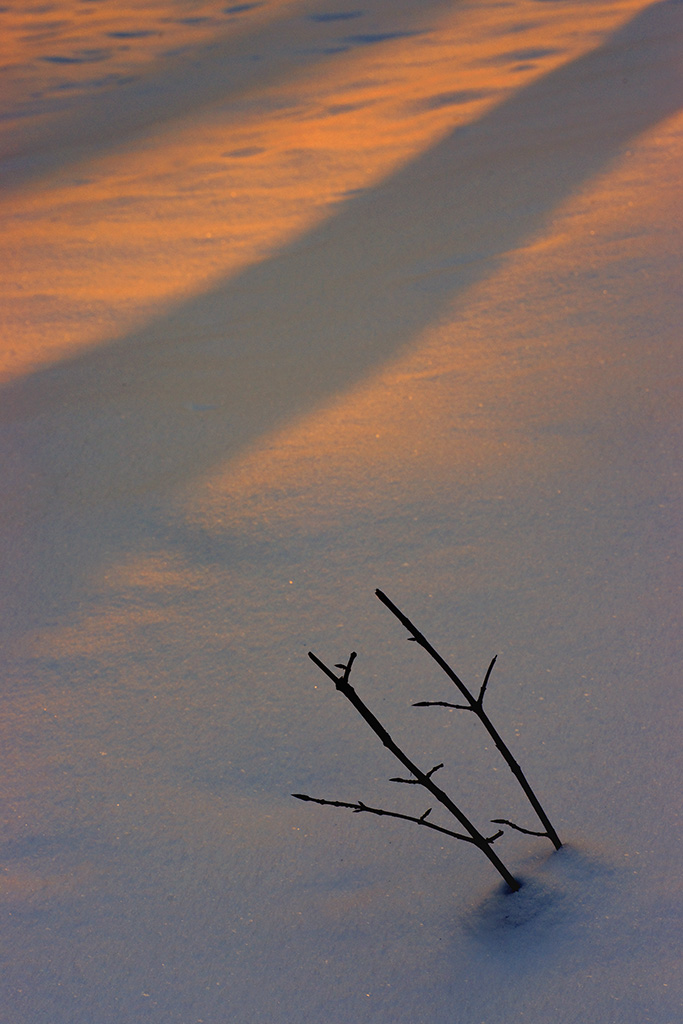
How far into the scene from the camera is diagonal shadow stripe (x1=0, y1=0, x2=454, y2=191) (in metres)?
3.32

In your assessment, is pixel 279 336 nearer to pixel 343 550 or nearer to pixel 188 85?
pixel 343 550

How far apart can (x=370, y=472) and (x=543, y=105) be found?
197 centimetres

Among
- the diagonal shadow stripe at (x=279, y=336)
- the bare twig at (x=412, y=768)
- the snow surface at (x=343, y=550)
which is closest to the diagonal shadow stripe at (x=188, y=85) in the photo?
the snow surface at (x=343, y=550)

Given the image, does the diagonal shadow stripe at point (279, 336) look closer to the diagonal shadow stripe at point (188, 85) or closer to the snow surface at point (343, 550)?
the snow surface at point (343, 550)

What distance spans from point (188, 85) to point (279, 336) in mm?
2001

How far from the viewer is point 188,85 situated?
3.69 meters

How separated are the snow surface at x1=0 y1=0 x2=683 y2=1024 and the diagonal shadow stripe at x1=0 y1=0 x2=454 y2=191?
0.23ft

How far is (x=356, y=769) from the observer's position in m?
Answer: 1.18

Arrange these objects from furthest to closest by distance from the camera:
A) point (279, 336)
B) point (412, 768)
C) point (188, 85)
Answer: point (188, 85) → point (279, 336) → point (412, 768)

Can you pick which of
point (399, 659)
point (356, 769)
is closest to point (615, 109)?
point (399, 659)

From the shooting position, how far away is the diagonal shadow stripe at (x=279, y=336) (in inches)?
70.3

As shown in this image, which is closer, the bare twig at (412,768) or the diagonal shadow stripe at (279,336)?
the bare twig at (412,768)

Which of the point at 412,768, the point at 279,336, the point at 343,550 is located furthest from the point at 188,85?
the point at 412,768

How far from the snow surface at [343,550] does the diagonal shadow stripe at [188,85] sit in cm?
7
